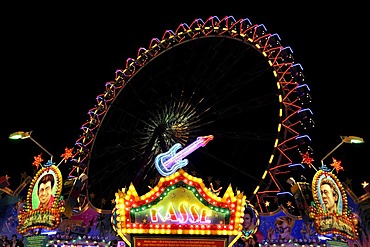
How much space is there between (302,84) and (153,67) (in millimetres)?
7027

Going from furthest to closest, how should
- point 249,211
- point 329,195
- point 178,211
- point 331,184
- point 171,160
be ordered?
1. point 171,160
2. point 331,184
3. point 329,195
4. point 249,211
5. point 178,211

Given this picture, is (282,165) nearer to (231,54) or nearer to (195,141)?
(195,141)

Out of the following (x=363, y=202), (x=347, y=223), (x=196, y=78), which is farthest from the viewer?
(x=196, y=78)

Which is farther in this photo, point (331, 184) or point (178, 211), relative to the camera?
point (331, 184)

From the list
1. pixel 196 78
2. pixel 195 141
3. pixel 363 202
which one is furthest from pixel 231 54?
pixel 363 202

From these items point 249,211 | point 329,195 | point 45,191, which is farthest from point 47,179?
point 329,195

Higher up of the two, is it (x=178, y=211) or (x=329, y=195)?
(x=329, y=195)

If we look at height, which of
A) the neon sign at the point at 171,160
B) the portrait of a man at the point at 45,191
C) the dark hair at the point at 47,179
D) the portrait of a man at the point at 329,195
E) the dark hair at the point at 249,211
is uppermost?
the neon sign at the point at 171,160

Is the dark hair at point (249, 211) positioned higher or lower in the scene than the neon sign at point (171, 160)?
lower

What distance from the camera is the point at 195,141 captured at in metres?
21.1

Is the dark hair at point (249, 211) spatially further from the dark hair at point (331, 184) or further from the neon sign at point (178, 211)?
the dark hair at point (331, 184)

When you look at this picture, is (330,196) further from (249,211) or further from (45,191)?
(45,191)

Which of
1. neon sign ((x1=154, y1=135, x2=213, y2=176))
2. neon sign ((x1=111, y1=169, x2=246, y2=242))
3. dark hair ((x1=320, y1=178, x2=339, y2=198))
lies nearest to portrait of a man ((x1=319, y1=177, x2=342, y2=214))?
dark hair ((x1=320, y1=178, x2=339, y2=198))

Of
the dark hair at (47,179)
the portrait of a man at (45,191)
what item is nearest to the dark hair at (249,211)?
the portrait of a man at (45,191)
